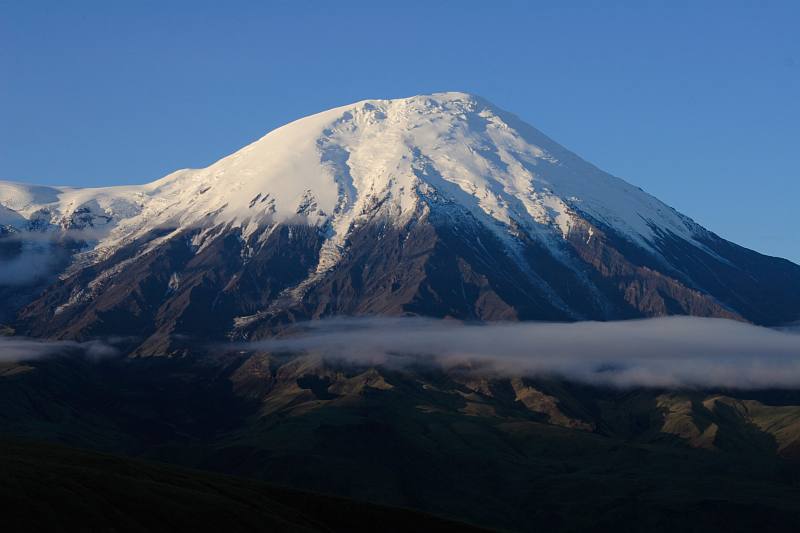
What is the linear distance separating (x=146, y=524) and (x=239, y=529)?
16.7 metres

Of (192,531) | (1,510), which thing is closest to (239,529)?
(192,531)

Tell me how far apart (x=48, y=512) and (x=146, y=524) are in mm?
16358

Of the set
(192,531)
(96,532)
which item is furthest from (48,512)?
(192,531)

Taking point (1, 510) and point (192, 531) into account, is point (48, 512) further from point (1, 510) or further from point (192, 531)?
point (192, 531)

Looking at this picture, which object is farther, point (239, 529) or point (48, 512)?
point (239, 529)

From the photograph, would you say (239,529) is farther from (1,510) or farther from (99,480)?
(1,510)

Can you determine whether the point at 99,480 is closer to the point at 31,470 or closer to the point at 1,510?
the point at 31,470

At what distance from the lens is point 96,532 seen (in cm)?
17475

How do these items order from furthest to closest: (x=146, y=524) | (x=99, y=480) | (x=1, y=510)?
(x=99, y=480) < (x=146, y=524) < (x=1, y=510)

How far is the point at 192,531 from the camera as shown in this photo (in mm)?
189125

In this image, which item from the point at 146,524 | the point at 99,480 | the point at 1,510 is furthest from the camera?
the point at 99,480

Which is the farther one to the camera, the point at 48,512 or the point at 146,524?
the point at 146,524

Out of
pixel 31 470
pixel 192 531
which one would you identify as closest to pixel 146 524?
pixel 192 531

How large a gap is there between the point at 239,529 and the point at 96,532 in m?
27.8
